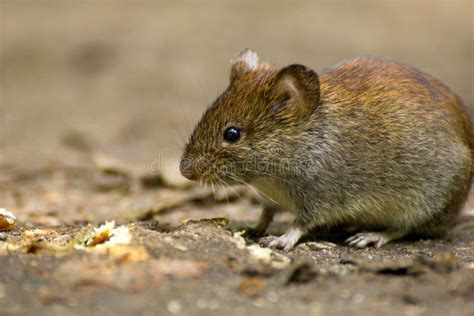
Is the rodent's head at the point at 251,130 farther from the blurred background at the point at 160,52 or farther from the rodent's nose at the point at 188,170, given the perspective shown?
the blurred background at the point at 160,52

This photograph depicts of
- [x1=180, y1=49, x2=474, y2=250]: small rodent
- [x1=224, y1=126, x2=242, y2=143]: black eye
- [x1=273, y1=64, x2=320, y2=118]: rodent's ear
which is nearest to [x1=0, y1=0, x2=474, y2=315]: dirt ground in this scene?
[x1=180, y1=49, x2=474, y2=250]: small rodent

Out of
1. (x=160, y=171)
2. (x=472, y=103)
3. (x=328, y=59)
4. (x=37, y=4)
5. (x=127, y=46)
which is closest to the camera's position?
(x=160, y=171)

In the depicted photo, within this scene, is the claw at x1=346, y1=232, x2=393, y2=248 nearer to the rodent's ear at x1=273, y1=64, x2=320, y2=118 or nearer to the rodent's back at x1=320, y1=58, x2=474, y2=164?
the rodent's back at x1=320, y1=58, x2=474, y2=164

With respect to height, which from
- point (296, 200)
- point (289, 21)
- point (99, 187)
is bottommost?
point (99, 187)

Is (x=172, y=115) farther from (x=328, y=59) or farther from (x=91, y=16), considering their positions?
(x=91, y=16)

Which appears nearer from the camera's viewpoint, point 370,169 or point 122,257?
point 122,257

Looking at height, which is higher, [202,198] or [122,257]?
[122,257]

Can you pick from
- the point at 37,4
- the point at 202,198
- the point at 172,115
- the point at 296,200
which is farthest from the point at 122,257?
the point at 37,4
